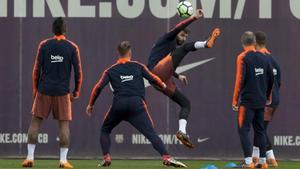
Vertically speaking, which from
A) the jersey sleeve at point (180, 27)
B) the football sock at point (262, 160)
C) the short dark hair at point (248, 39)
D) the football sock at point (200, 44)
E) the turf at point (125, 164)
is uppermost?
the jersey sleeve at point (180, 27)

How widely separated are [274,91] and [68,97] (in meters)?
3.67

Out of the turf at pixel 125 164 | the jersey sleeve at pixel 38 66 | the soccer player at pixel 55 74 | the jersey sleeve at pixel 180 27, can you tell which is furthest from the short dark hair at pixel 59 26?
the turf at pixel 125 164

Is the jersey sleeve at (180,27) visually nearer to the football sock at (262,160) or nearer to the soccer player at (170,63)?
the soccer player at (170,63)

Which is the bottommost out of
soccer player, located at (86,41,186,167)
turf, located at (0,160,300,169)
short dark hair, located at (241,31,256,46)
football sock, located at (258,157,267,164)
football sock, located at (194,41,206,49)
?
turf, located at (0,160,300,169)

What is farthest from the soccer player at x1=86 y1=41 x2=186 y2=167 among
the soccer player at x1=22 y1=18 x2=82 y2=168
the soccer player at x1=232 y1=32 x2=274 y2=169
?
the soccer player at x1=232 y1=32 x2=274 y2=169

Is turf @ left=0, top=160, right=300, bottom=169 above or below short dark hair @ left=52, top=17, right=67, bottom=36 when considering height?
below

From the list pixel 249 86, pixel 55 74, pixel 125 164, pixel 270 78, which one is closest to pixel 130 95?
pixel 55 74

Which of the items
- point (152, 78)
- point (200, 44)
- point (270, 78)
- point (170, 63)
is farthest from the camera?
point (170, 63)

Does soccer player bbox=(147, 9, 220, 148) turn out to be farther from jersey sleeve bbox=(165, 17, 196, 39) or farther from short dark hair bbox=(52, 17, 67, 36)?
short dark hair bbox=(52, 17, 67, 36)

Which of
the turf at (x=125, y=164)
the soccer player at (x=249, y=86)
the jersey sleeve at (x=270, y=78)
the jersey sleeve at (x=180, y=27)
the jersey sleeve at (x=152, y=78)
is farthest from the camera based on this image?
the turf at (x=125, y=164)

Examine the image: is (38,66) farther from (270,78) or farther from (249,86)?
(270,78)

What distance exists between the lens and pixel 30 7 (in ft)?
57.4

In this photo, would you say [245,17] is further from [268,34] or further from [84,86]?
[84,86]

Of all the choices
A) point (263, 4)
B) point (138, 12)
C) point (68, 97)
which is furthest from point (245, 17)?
point (68, 97)
